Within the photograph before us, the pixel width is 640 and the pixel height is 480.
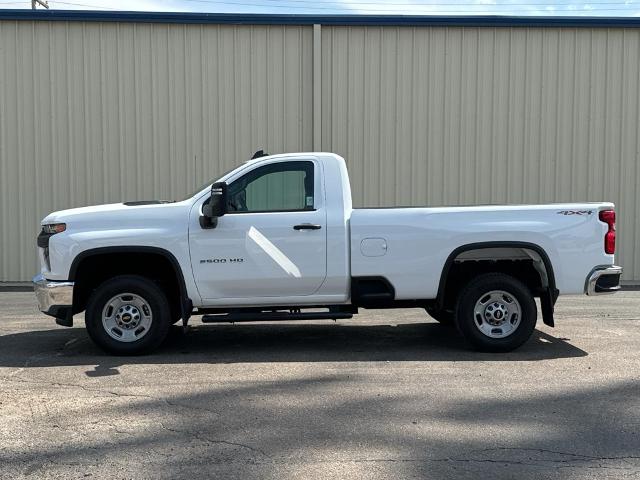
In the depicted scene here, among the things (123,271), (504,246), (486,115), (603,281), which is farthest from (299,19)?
(603,281)

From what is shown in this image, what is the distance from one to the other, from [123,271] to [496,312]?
4.06 meters

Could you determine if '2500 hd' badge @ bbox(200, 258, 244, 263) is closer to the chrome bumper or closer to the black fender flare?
the chrome bumper

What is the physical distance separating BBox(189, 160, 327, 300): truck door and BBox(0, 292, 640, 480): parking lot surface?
76 centimetres

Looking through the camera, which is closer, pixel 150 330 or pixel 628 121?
pixel 150 330

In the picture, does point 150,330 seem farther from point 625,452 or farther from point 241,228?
point 625,452

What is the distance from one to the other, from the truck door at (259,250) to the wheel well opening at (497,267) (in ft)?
4.97

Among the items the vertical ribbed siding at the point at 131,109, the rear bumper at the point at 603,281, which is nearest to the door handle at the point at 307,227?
the rear bumper at the point at 603,281

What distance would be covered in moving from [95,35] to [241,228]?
8207 mm

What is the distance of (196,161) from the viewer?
44.4 feet

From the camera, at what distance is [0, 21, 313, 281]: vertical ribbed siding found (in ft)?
44.0

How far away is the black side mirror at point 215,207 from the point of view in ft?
22.9

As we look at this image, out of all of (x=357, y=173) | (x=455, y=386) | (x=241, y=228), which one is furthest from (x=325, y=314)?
(x=357, y=173)

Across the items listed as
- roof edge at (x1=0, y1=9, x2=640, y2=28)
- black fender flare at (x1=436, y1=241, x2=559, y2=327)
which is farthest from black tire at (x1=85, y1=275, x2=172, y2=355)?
roof edge at (x1=0, y1=9, x2=640, y2=28)

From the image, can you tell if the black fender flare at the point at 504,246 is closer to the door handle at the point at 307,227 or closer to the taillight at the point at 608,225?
the taillight at the point at 608,225
